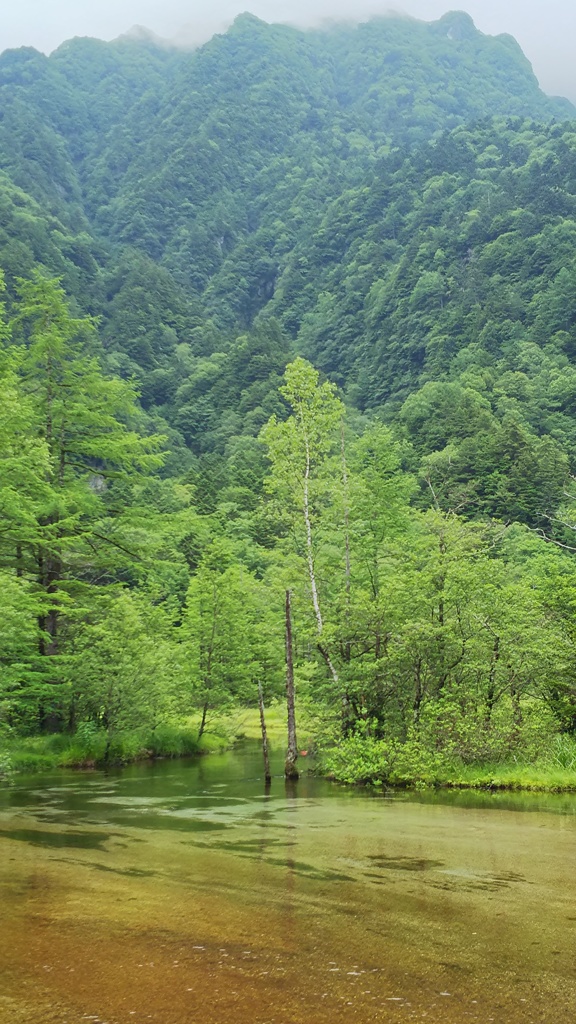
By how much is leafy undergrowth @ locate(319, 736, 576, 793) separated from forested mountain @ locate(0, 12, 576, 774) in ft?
2.28

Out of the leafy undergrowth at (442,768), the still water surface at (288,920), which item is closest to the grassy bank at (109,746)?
the leafy undergrowth at (442,768)

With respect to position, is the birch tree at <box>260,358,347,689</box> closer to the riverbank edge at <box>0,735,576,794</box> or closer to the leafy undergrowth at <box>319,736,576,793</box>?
the leafy undergrowth at <box>319,736,576,793</box>

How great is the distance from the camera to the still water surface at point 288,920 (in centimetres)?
475

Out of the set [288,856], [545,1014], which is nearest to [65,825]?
[288,856]

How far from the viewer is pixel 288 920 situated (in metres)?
6.59

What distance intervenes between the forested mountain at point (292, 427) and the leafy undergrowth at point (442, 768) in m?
0.70

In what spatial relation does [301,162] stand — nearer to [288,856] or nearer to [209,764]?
[209,764]

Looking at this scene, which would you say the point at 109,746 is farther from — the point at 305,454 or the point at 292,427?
the point at 292,427

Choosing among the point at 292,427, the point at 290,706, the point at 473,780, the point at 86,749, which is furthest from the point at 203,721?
the point at 473,780

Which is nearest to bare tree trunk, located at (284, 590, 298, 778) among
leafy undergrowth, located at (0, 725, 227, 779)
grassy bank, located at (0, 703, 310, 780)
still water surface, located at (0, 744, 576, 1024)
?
grassy bank, located at (0, 703, 310, 780)

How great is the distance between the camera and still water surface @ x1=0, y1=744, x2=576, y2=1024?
475 centimetres

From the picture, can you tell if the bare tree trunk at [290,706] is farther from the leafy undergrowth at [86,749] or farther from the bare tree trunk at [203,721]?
the bare tree trunk at [203,721]

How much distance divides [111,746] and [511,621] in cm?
1512

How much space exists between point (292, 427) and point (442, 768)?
11900mm
